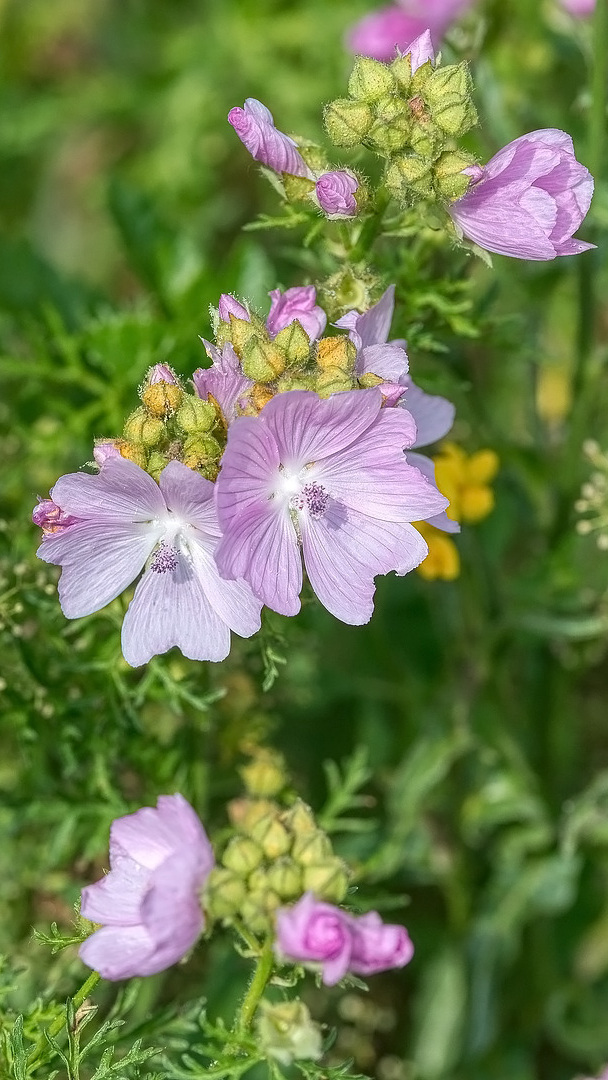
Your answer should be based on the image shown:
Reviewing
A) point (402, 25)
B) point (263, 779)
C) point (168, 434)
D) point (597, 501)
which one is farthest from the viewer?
point (402, 25)

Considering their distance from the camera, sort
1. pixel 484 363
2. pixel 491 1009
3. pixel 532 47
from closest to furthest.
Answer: pixel 491 1009
pixel 532 47
pixel 484 363

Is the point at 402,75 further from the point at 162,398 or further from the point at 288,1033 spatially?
the point at 288,1033

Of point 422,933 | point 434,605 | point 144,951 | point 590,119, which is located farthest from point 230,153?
point 144,951

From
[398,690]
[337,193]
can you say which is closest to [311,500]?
[337,193]

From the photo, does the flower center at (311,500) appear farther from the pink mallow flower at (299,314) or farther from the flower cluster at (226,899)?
the flower cluster at (226,899)

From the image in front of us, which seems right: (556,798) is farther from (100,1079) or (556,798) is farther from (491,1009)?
(100,1079)

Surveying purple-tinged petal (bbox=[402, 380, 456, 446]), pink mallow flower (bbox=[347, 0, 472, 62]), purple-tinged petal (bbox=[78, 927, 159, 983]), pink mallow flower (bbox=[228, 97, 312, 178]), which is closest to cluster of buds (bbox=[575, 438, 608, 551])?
purple-tinged petal (bbox=[402, 380, 456, 446])

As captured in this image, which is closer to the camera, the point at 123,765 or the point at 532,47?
the point at 123,765
